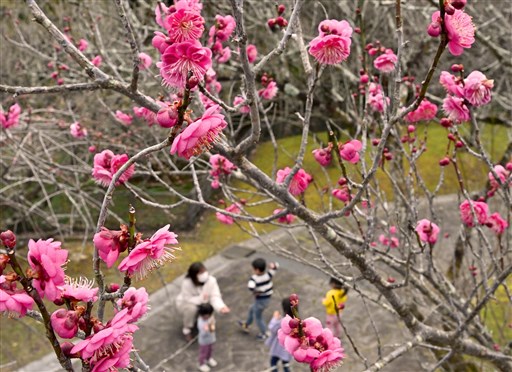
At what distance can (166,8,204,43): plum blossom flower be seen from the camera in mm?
1458

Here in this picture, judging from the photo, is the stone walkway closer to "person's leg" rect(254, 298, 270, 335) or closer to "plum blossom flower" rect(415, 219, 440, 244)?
"person's leg" rect(254, 298, 270, 335)

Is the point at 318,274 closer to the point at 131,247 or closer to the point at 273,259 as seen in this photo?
the point at 273,259

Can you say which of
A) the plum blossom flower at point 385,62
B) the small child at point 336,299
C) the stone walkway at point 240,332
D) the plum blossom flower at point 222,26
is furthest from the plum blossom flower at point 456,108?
the stone walkway at point 240,332

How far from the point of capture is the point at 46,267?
106 centimetres

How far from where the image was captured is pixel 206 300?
6414 mm

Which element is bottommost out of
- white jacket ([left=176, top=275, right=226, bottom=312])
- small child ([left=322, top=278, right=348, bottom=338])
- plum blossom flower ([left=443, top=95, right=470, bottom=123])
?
white jacket ([left=176, top=275, right=226, bottom=312])

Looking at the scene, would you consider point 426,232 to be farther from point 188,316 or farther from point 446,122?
point 188,316

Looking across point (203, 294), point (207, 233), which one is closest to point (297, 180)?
point (203, 294)

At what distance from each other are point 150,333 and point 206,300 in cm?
123

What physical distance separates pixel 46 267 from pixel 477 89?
1.73m

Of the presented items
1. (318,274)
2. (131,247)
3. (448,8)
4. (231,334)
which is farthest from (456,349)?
(318,274)

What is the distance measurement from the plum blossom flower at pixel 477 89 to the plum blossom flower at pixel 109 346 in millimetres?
1616

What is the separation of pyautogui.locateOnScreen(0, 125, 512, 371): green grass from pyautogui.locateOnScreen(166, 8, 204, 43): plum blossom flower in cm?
438

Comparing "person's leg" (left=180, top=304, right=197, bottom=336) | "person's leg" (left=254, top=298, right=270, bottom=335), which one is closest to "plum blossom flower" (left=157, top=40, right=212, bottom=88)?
"person's leg" (left=254, top=298, right=270, bottom=335)
